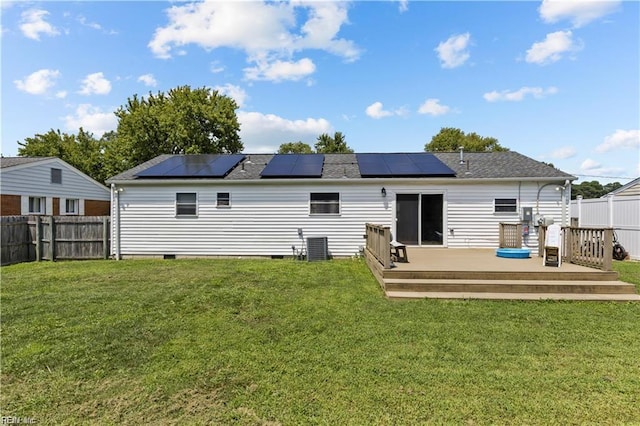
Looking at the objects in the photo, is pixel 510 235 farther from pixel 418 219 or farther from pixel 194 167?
pixel 194 167

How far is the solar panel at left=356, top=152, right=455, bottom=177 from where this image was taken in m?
10.0

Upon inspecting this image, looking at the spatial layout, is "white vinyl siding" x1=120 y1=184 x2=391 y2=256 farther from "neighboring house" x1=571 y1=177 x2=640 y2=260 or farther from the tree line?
the tree line

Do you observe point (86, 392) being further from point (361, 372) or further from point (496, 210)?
point (496, 210)

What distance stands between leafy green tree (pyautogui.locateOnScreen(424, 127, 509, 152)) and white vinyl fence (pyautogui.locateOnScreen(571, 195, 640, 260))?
79.6ft

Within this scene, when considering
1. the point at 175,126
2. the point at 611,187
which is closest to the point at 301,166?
the point at 175,126

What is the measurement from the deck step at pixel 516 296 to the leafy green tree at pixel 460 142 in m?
32.2

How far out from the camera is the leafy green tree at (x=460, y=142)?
36.1 meters

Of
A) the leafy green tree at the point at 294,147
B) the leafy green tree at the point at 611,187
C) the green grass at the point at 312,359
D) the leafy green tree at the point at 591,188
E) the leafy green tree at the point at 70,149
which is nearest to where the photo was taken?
the green grass at the point at 312,359

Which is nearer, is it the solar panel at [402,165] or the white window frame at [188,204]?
the solar panel at [402,165]

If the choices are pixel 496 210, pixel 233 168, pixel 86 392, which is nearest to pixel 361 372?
pixel 86 392

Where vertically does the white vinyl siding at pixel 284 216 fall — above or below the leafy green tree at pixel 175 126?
below

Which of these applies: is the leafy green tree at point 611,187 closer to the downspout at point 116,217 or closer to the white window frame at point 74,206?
the downspout at point 116,217

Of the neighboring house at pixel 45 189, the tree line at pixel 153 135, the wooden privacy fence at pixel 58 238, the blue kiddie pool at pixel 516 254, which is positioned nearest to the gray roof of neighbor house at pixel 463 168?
Answer: the wooden privacy fence at pixel 58 238

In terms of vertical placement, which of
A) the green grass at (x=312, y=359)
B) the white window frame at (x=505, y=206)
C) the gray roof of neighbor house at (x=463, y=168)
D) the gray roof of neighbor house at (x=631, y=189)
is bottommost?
the green grass at (x=312, y=359)
